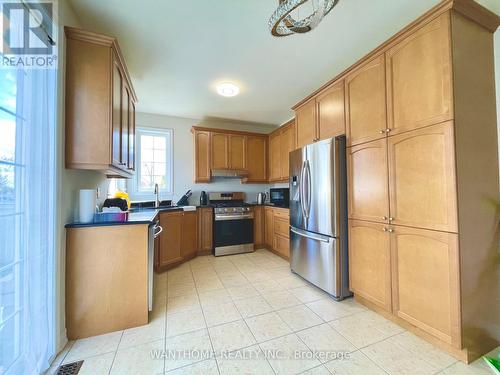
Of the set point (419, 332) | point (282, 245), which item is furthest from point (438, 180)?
point (282, 245)

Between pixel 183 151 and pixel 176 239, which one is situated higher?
pixel 183 151

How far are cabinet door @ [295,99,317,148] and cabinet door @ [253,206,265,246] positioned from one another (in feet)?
5.53

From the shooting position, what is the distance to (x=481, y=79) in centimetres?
159

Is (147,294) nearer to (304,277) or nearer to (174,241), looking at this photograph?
(174,241)

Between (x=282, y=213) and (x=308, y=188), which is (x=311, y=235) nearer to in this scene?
(x=308, y=188)

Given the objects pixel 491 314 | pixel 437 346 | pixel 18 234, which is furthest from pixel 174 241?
pixel 491 314

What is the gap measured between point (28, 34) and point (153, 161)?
2.94 m

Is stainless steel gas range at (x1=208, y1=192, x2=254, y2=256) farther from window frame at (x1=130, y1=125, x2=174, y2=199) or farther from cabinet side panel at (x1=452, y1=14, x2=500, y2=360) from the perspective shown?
cabinet side panel at (x1=452, y1=14, x2=500, y2=360)

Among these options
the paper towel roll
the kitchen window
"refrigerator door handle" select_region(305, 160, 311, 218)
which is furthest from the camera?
the kitchen window

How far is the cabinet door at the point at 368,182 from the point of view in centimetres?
188

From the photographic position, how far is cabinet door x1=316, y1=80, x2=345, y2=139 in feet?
7.62

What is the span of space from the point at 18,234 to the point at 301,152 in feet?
8.48

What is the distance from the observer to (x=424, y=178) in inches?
62.4

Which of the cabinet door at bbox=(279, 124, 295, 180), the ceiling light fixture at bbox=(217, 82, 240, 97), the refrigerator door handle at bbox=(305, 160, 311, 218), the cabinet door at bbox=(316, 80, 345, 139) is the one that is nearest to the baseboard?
the refrigerator door handle at bbox=(305, 160, 311, 218)
